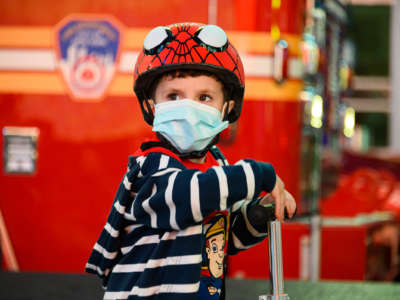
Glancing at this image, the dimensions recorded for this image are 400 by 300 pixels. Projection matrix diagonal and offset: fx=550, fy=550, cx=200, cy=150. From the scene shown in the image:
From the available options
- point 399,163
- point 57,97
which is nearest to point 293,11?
point 57,97

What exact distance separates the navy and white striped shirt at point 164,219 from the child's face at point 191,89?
6.5 inches

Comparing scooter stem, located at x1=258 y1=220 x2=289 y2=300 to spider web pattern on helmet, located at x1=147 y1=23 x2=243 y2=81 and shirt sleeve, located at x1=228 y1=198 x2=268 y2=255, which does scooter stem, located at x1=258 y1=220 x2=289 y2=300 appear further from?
spider web pattern on helmet, located at x1=147 y1=23 x2=243 y2=81

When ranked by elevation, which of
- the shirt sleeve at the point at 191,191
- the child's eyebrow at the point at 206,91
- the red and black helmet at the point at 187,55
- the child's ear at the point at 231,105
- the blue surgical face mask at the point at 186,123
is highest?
the red and black helmet at the point at 187,55

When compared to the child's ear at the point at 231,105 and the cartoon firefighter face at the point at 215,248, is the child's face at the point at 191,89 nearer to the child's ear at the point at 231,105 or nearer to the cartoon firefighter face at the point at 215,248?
the child's ear at the point at 231,105

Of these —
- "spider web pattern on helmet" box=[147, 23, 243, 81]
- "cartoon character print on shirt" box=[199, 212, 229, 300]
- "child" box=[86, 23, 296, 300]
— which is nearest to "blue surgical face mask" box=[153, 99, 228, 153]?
"child" box=[86, 23, 296, 300]

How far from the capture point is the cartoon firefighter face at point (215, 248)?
153cm

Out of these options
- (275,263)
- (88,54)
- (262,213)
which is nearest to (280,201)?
(262,213)

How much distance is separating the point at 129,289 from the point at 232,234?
1.28 feet

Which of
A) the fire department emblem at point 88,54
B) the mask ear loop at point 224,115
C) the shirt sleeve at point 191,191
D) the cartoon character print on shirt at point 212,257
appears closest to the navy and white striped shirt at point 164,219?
the shirt sleeve at point 191,191

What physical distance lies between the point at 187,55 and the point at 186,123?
0.62 ft

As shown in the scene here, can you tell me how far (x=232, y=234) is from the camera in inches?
66.4

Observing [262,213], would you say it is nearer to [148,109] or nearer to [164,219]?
[164,219]

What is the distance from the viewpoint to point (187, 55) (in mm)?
1500

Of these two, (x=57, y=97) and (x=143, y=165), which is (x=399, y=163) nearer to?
(x=57, y=97)
